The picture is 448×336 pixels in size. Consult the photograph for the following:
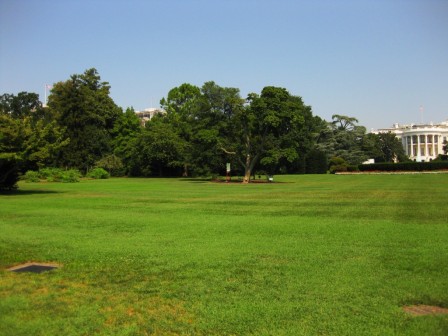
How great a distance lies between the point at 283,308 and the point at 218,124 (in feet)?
144

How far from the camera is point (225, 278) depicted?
21.2ft

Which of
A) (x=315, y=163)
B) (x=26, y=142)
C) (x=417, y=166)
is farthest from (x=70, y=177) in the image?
(x=417, y=166)

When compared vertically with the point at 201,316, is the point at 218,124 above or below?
above

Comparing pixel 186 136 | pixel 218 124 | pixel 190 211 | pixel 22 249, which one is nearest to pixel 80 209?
pixel 190 211

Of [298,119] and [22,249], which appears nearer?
[22,249]

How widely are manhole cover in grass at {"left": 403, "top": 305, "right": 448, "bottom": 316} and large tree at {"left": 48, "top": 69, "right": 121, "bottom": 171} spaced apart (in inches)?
2581

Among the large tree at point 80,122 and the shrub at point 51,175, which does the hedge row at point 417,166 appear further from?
the shrub at point 51,175

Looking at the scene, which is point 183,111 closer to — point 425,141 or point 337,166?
point 337,166

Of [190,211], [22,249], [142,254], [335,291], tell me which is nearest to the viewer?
[335,291]

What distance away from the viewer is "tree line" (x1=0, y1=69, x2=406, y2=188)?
30388 mm

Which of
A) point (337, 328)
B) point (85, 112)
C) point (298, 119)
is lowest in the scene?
point (337, 328)

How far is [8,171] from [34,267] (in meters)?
22.1

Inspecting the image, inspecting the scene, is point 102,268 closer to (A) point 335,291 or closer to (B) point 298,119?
(A) point 335,291

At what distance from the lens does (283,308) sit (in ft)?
16.8
